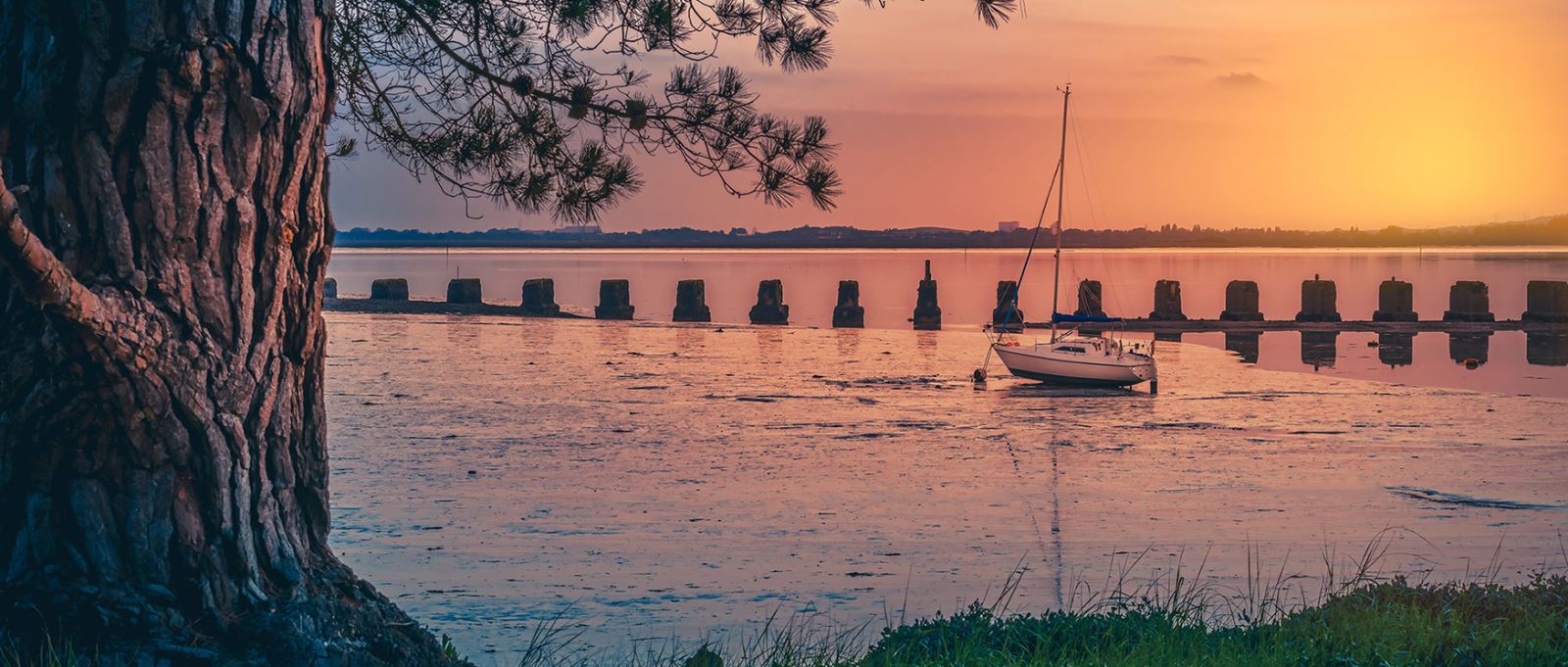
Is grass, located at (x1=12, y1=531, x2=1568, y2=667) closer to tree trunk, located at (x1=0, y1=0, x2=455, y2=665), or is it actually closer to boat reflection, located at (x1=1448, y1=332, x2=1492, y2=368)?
tree trunk, located at (x1=0, y1=0, x2=455, y2=665)

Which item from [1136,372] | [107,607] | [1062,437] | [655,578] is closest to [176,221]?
[107,607]

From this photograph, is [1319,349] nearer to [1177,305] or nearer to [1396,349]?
[1396,349]

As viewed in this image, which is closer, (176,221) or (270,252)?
(176,221)

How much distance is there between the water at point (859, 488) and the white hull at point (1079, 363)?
0.48m

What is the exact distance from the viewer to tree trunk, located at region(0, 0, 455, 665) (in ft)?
14.8

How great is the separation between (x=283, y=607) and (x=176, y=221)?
1370 millimetres

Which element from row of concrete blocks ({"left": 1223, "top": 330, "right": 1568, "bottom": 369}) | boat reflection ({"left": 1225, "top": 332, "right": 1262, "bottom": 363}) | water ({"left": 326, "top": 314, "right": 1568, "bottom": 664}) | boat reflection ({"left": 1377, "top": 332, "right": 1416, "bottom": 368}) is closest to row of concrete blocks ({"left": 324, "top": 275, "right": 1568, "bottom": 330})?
row of concrete blocks ({"left": 1223, "top": 330, "right": 1568, "bottom": 369})

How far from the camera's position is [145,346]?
4.50 metres

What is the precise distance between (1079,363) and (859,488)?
32.1 feet

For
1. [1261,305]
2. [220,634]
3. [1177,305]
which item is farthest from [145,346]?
[1261,305]

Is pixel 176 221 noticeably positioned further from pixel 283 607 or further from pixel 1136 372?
pixel 1136 372

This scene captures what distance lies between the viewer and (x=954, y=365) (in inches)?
970

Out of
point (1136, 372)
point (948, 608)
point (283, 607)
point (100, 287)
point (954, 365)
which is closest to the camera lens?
point (100, 287)

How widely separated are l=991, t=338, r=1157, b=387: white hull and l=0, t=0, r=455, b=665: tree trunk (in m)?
16.8
